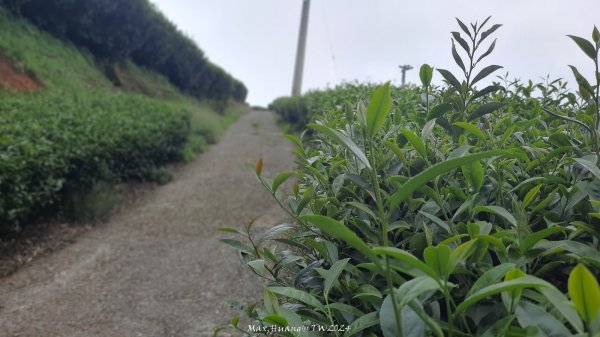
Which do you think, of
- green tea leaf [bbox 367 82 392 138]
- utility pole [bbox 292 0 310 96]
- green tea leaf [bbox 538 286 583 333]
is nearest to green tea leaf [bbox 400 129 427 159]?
green tea leaf [bbox 367 82 392 138]

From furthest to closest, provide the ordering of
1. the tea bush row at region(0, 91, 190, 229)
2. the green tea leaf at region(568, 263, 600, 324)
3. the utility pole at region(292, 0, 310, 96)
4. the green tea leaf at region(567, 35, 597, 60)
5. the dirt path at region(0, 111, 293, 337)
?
the utility pole at region(292, 0, 310, 96) → the tea bush row at region(0, 91, 190, 229) → the dirt path at region(0, 111, 293, 337) → the green tea leaf at region(567, 35, 597, 60) → the green tea leaf at region(568, 263, 600, 324)

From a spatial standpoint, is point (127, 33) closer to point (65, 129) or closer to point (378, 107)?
point (65, 129)

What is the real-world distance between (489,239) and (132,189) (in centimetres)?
677

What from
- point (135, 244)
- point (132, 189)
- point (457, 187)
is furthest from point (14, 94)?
point (457, 187)

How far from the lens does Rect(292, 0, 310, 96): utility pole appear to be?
62.1 ft

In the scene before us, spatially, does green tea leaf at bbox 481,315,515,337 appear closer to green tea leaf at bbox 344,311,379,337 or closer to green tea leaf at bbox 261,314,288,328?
green tea leaf at bbox 344,311,379,337

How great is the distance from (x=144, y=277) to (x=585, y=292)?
4.31 m

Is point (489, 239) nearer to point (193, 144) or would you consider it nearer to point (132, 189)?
point (132, 189)

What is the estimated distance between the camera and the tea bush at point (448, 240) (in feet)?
2.59

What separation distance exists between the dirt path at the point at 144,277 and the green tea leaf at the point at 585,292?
7.96ft

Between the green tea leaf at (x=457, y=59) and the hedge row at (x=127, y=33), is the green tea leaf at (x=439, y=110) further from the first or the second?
the hedge row at (x=127, y=33)

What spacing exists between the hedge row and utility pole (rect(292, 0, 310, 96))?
12.1 ft

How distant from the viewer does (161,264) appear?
4809mm

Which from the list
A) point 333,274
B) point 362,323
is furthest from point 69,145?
point 362,323
